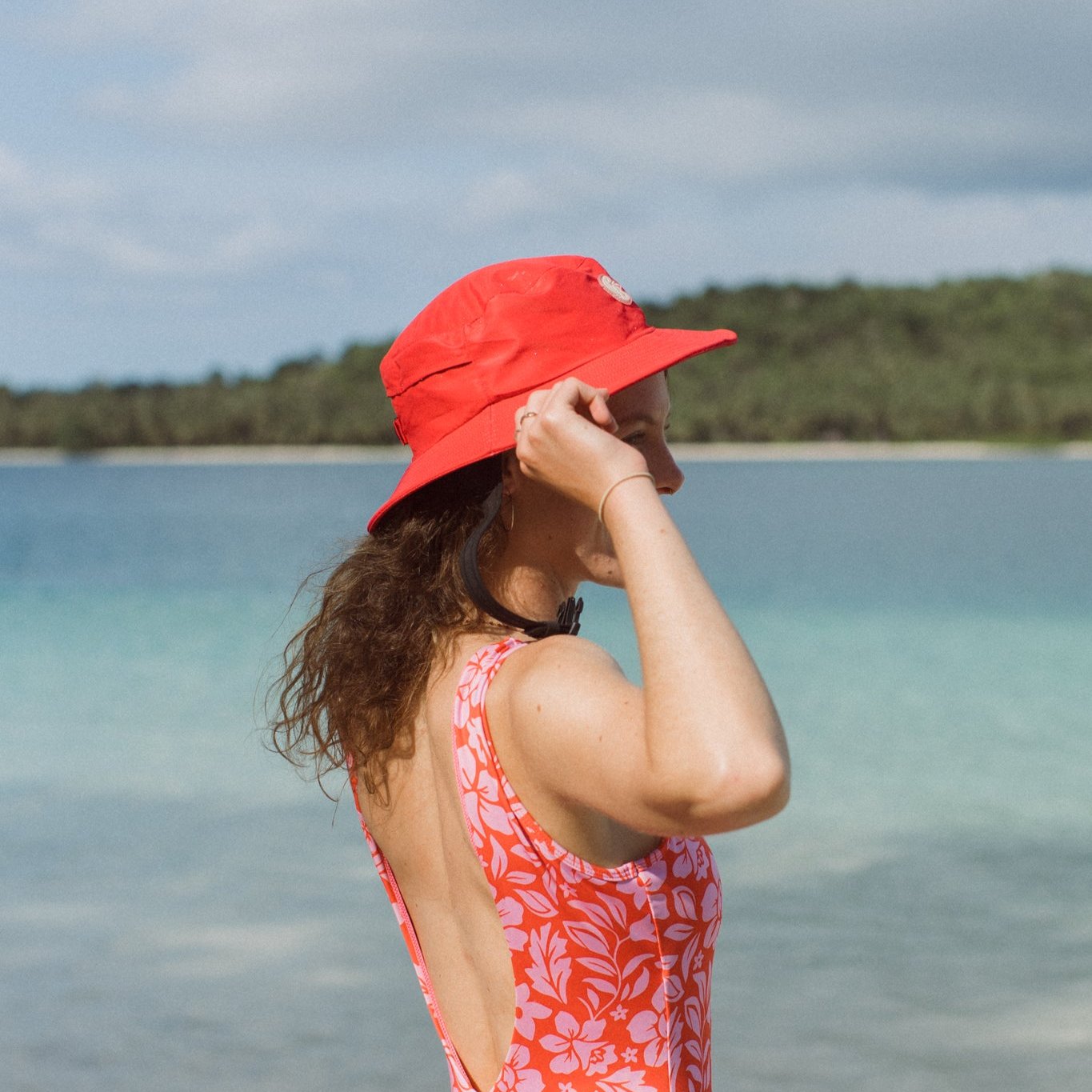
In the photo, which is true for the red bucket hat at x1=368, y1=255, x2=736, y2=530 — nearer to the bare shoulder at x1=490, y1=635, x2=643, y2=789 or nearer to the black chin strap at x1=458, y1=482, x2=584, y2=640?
the black chin strap at x1=458, y1=482, x2=584, y2=640

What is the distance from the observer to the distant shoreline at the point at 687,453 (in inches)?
2413

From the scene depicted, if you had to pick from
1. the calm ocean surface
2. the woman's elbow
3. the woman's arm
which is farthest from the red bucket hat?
the calm ocean surface

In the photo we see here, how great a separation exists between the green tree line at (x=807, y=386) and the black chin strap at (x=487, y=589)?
205 ft

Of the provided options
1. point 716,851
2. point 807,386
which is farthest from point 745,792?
point 807,386

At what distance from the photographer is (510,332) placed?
4.20ft

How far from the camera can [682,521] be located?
29.0 meters

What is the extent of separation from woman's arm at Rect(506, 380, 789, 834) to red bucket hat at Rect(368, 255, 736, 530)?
104mm

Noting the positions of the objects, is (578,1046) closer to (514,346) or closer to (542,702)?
(542,702)

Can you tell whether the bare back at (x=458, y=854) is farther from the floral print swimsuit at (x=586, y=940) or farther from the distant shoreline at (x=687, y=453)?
the distant shoreline at (x=687, y=453)

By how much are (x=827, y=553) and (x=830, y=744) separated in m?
13.4

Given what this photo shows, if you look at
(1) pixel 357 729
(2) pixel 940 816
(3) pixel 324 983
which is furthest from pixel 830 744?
(1) pixel 357 729

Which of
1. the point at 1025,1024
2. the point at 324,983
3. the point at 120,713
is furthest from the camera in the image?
the point at 120,713

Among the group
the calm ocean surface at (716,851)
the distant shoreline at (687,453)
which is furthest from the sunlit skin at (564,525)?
the distant shoreline at (687,453)

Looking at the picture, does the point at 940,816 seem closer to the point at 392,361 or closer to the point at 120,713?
the point at 120,713
